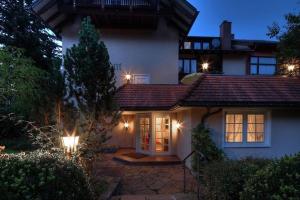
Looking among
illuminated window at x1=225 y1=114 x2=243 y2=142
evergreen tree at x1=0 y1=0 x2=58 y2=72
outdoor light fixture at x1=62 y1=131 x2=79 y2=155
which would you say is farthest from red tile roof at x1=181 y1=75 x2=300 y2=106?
evergreen tree at x1=0 y1=0 x2=58 y2=72

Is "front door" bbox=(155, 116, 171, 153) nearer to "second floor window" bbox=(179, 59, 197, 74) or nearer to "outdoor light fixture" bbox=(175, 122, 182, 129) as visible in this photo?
"outdoor light fixture" bbox=(175, 122, 182, 129)

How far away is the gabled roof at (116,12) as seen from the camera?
47.0ft

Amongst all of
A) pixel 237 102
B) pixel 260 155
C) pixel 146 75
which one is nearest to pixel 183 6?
pixel 146 75

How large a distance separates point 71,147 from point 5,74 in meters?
9.75

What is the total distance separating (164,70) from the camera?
55.1ft

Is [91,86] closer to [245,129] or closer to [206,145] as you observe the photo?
[206,145]

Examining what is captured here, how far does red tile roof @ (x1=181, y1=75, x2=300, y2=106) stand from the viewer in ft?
33.4

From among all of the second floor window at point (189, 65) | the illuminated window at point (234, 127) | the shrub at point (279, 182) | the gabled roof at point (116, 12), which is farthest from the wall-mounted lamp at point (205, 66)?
the shrub at point (279, 182)

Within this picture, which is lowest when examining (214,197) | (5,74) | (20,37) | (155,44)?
(214,197)

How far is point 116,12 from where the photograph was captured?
46.1 feet

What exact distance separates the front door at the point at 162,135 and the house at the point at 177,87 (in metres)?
0.05

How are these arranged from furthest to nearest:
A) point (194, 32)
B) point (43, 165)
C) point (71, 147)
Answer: point (194, 32) → point (71, 147) → point (43, 165)

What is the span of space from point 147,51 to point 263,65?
Result: 35.2 feet

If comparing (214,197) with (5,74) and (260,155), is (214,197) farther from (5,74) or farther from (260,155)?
(5,74)
